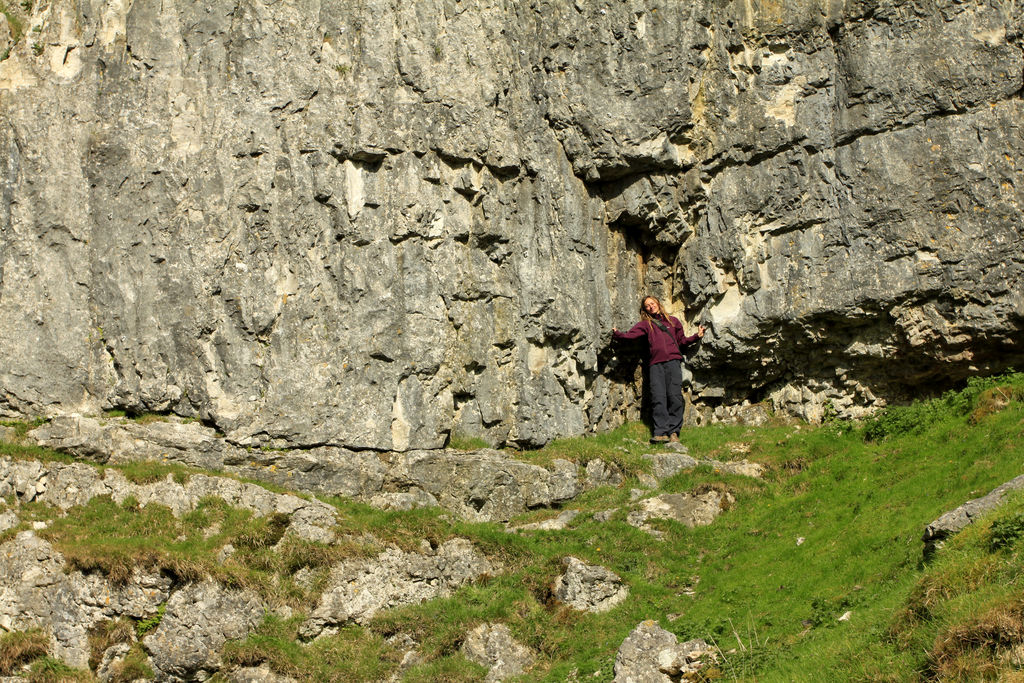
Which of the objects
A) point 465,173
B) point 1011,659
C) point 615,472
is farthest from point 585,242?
point 1011,659

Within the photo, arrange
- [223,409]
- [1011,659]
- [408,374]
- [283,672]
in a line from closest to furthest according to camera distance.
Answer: [1011,659]
[283,672]
[223,409]
[408,374]

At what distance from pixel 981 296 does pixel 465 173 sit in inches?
402

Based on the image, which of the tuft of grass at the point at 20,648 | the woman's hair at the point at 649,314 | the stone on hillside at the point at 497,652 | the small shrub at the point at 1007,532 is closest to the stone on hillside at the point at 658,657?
the stone on hillside at the point at 497,652

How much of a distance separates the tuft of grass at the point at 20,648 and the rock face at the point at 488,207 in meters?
4.39

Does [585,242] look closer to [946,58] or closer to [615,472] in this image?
[615,472]

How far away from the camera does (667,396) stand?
19344 millimetres

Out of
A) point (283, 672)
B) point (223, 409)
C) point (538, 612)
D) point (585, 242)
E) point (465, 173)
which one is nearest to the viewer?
point (283, 672)

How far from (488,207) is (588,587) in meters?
7.80

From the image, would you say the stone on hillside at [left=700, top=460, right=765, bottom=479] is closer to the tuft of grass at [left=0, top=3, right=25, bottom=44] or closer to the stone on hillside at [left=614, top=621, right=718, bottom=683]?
the stone on hillside at [left=614, top=621, right=718, bottom=683]

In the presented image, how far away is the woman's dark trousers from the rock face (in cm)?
101

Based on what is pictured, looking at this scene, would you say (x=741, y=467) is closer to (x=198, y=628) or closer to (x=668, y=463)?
(x=668, y=463)

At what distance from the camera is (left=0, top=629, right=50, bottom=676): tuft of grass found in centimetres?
1127

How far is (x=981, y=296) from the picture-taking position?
17.6m

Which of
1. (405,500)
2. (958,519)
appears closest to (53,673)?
(405,500)
